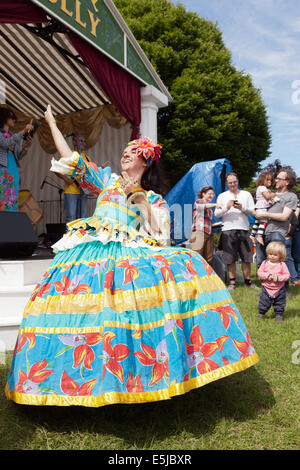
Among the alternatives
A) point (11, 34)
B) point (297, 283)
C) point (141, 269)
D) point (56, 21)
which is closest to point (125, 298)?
point (141, 269)

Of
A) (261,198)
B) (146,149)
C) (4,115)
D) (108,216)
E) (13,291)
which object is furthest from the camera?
(261,198)

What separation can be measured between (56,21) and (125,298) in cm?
480

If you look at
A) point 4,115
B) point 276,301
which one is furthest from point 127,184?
point 4,115

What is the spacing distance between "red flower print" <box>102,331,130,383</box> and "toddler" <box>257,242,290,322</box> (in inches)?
104

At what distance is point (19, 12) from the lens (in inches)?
175

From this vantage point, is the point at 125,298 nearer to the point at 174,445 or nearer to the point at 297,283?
the point at 174,445

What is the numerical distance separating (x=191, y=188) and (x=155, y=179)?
249 inches

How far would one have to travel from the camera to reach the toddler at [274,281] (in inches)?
154

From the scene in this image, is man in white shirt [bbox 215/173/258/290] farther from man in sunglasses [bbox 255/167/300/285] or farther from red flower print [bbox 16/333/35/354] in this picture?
red flower print [bbox 16/333/35/354]

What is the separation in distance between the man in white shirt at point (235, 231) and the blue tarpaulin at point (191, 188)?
150 centimetres

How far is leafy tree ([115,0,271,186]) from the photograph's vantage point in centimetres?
1512

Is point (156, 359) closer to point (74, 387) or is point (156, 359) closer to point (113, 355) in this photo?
point (113, 355)

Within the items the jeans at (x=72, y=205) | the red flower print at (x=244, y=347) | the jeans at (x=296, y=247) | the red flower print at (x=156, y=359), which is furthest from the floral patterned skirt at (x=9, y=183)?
the jeans at (x=296, y=247)

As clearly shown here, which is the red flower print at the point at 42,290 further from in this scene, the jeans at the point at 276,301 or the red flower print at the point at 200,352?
the jeans at the point at 276,301
